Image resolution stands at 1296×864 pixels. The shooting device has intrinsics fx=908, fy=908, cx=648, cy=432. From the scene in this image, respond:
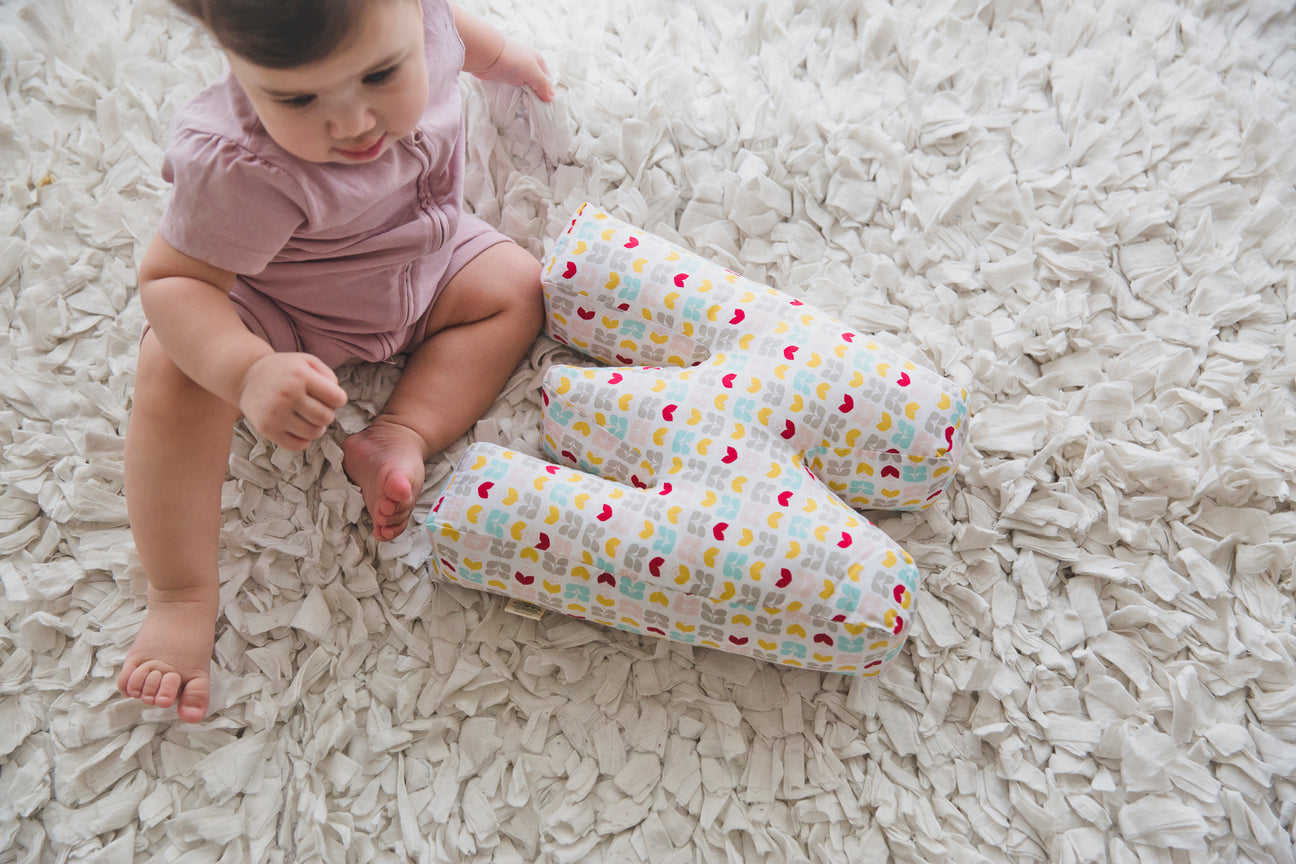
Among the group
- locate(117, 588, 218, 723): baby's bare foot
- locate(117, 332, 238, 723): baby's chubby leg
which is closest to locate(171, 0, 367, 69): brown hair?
locate(117, 332, 238, 723): baby's chubby leg

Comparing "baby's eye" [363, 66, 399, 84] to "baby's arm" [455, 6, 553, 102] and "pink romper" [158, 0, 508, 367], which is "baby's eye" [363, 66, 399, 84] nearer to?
"pink romper" [158, 0, 508, 367]

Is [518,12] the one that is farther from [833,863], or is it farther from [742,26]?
[833,863]

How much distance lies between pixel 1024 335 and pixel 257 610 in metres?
0.86

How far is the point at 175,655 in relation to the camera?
33.5 inches

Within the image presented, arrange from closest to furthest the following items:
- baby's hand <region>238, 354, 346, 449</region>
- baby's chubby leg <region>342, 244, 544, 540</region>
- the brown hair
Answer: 1. the brown hair
2. baby's hand <region>238, 354, 346, 449</region>
3. baby's chubby leg <region>342, 244, 544, 540</region>

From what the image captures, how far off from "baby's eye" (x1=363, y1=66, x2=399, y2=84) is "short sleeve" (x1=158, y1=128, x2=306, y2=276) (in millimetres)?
113

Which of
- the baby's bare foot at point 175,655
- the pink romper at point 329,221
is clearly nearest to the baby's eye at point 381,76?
the pink romper at point 329,221

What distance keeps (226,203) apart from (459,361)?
29cm

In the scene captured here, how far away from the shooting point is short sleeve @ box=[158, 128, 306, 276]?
72cm

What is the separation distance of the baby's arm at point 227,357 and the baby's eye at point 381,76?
218 millimetres

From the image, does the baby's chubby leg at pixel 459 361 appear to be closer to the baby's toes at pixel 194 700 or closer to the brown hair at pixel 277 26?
the baby's toes at pixel 194 700

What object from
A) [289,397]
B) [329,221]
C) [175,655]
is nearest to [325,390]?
[289,397]

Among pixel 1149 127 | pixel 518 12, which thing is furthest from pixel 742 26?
pixel 1149 127

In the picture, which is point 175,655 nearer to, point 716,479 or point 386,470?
point 386,470
